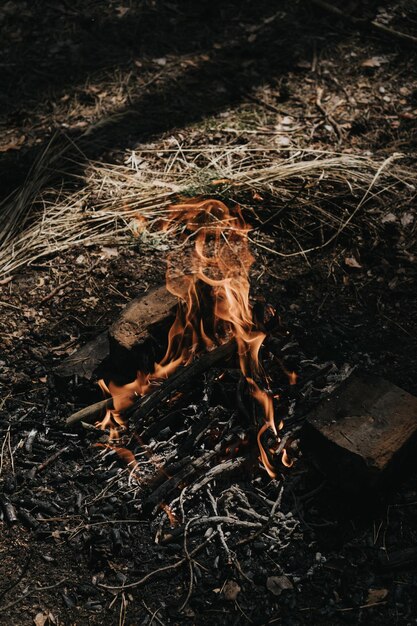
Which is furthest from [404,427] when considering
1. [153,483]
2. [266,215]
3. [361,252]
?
[266,215]

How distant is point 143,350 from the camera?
10.7 ft

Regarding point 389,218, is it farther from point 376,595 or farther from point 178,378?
point 376,595

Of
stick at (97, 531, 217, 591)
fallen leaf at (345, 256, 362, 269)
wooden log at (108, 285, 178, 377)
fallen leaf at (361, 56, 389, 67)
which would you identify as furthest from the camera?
fallen leaf at (361, 56, 389, 67)

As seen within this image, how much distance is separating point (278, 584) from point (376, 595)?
40 cm

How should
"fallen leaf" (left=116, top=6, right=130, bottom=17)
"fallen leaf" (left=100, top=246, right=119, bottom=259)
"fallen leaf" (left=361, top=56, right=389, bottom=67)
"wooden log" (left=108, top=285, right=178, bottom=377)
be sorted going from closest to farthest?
1. "wooden log" (left=108, top=285, right=178, bottom=377)
2. "fallen leaf" (left=100, top=246, right=119, bottom=259)
3. "fallen leaf" (left=361, top=56, right=389, bottom=67)
4. "fallen leaf" (left=116, top=6, right=130, bottom=17)

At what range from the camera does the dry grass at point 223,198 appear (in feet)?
14.1

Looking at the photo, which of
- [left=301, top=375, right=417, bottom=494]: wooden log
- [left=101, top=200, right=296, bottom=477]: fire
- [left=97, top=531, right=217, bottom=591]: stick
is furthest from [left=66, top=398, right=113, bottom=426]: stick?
[left=301, top=375, right=417, bottom=494]: wooden log

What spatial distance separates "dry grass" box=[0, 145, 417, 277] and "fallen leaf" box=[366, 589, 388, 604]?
2.21 meters

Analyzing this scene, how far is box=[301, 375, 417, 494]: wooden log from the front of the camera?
8.87 feet

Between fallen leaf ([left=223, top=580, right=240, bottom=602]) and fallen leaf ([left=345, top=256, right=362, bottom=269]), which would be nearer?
fallen leaf ([left=223, top=580, right=240, bottom=602])

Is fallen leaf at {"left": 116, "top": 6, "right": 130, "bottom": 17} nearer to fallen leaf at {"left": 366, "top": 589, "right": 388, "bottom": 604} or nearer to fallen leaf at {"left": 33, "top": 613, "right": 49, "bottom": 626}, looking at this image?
fallen leaf at {"left": 33, "top": 613, "right": 49, "bottom": 626}

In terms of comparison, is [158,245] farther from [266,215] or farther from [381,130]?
[381,130]

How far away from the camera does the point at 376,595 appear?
2580 mm

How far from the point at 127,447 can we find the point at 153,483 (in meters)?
0.26
